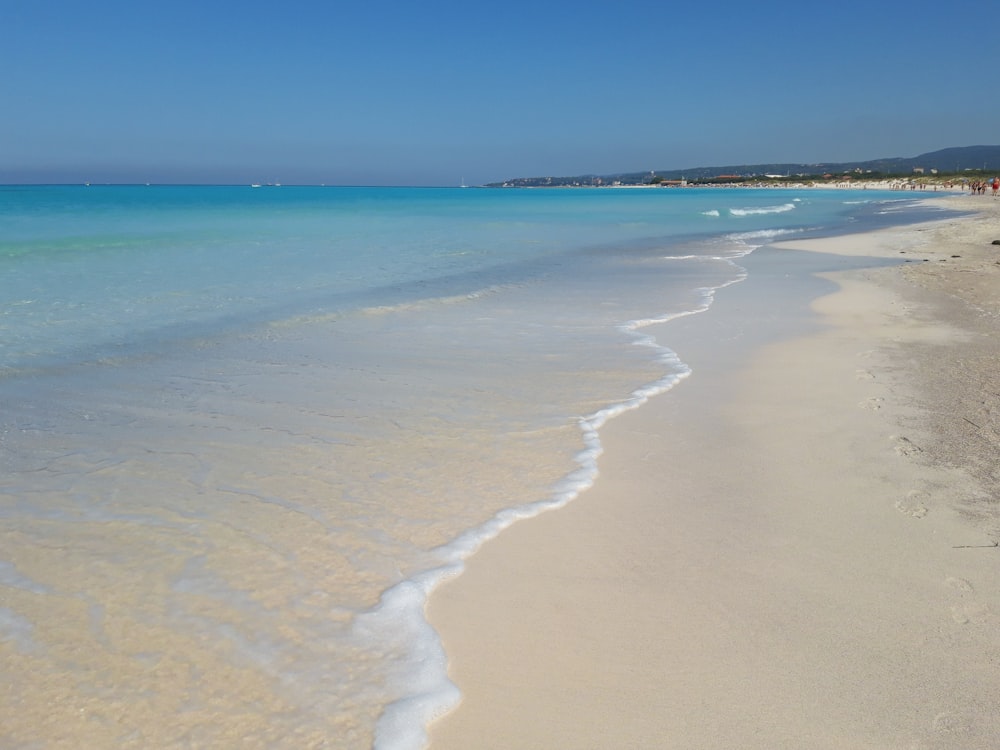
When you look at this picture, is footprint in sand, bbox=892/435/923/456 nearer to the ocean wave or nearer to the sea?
the sea

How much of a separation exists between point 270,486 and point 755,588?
10.0ft

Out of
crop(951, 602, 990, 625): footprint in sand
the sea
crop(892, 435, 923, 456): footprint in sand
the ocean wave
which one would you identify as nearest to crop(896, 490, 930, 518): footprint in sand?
crop(892, 435, 923, 456): footprint in sand

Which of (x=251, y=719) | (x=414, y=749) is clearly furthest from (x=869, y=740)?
(x=251, y=719)

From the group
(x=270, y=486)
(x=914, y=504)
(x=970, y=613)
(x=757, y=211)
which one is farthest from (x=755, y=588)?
(x=757, y=211)

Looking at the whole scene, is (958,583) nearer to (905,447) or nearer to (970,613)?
(970,613)

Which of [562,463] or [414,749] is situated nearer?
[414,749]

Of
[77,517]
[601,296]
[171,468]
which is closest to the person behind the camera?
[77,517]

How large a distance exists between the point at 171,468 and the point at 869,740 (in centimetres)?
449

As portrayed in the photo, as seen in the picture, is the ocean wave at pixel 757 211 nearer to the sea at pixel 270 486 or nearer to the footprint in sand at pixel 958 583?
the sea at pixel 270 486

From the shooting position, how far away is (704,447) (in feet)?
18.4

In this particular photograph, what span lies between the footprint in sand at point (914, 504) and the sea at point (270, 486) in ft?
6.16

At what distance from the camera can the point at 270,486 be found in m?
4.92

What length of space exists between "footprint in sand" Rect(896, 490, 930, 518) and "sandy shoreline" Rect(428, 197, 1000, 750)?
0.05 ft

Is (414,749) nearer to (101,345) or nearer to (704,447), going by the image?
(704,447)
